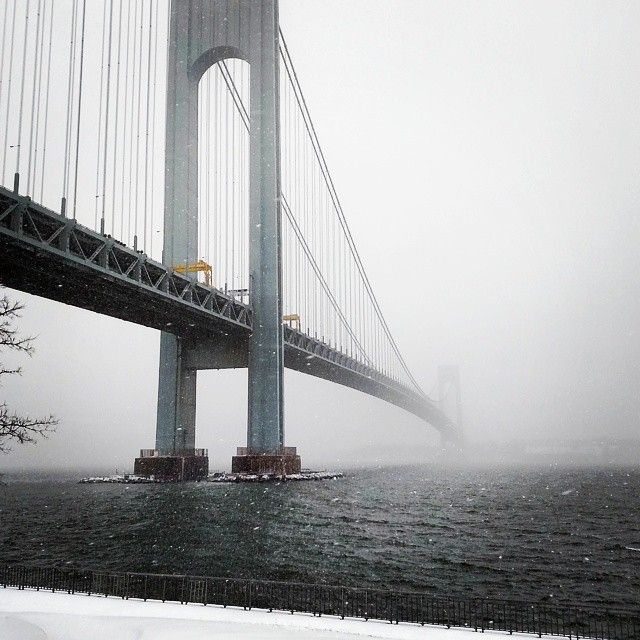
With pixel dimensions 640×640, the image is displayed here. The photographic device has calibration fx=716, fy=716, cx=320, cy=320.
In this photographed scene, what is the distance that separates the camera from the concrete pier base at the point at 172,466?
5747cm

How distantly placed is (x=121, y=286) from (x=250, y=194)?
2227 cm

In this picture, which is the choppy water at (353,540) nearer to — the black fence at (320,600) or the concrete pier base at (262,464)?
the black fence at (320,600)

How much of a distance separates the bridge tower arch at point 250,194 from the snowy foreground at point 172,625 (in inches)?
1720

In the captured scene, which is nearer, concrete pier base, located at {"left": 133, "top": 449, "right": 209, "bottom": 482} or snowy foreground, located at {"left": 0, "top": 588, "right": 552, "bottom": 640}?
snowy foreground, located at {"left": 0, "top": 588, "right": 552, "bottom": 640}

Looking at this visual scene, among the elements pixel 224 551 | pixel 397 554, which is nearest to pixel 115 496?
pixel 224 551

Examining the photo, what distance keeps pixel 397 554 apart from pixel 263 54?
53.7 meters

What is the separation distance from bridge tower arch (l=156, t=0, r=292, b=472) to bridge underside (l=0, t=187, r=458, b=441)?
2626mm

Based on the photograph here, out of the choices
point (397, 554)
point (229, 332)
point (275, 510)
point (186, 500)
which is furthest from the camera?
point (229, 332)

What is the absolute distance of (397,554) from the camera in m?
24.2

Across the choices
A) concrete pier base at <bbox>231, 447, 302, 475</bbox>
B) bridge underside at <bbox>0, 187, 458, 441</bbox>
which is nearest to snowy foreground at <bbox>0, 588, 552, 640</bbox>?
bridge underside at <bbox>0, 187, 458, 441</bbox>

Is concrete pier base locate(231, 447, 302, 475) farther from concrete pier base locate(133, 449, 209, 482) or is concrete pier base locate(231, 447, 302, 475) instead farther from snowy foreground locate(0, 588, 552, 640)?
snowy foreground locate(0, 588, 552, 640)

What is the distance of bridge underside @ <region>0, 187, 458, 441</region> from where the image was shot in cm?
3791

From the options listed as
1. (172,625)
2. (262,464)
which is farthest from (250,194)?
(172,625)

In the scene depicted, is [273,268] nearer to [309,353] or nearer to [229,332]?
[229,332]
